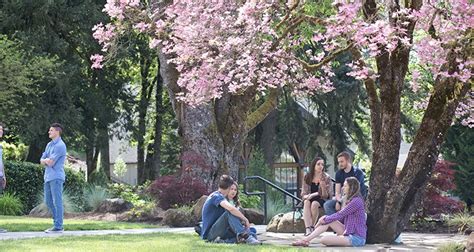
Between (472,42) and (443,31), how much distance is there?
0.51 m

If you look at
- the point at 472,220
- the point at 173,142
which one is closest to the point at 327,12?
the point at 472,220

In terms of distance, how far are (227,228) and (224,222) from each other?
0.35 feet

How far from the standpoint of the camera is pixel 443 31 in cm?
953

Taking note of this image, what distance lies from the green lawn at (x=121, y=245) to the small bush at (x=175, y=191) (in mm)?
5546

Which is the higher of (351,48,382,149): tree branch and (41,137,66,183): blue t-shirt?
(351,48,382,149): tree branch

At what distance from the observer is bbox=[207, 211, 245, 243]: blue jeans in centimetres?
1091

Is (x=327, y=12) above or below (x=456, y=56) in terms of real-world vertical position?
above

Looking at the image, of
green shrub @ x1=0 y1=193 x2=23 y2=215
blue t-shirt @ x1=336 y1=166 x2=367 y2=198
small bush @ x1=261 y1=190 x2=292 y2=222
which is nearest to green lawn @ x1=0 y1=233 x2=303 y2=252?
blue t-shirt @ x1=336 y1=166 x2=367 y2=198

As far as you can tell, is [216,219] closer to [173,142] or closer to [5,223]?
[5,223]

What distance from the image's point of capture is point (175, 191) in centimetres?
1736

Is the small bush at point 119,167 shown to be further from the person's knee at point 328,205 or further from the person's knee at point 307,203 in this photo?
the person's knee at point 328,205

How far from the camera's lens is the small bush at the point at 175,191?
1734 cm

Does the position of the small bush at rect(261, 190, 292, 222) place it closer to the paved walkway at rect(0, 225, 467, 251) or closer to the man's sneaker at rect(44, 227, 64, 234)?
the paved walkway at rect(0, 225, 467, 251)

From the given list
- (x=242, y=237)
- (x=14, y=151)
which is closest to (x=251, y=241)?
(x=242, y=237)
